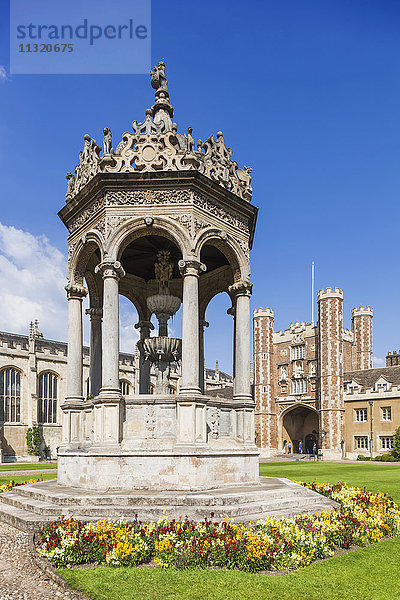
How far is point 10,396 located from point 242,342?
1830 inches

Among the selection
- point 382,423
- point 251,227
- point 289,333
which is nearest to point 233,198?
point 251,227

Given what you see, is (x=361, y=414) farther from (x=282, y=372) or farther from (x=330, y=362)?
(x=282, y=372)

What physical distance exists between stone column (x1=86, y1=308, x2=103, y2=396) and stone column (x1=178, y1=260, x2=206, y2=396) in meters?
3.93

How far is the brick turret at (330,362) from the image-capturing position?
179ft

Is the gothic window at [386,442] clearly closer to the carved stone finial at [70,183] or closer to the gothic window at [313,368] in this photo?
the gothic window at [313,368]

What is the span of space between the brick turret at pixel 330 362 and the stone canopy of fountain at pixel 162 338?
4428 cm

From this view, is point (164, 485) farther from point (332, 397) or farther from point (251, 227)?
point (332, 397)

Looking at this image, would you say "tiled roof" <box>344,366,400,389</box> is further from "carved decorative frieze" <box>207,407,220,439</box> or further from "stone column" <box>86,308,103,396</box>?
"carved decorative frieze" <box>207,407,220,439</box>

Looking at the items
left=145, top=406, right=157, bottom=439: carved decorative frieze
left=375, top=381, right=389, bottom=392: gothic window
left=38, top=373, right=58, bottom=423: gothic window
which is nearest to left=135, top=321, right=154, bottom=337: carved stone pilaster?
left=145, top=406, right=157, bottom=439: carved decorative frieze

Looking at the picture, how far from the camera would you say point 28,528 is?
835 cm

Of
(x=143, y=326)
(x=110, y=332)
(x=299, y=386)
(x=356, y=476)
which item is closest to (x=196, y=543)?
(x=110, y=332)

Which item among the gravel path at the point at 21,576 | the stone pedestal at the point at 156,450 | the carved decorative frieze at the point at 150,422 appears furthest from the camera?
the carved decorative frieze at the point at 150,422

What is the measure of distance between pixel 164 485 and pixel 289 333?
2190 inches

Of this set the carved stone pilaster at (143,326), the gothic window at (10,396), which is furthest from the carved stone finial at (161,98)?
the gothic window at (10,396)
